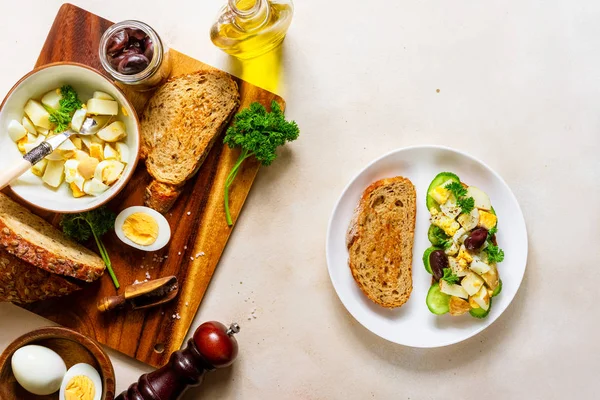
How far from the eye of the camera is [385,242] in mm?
2664

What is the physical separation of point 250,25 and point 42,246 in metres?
1.25

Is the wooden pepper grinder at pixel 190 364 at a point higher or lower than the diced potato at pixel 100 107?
lower

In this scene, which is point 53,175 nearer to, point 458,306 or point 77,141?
point 77,141

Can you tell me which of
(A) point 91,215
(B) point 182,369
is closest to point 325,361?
(B) point 182,369

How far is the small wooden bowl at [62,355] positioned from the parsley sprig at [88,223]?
16.6 inches

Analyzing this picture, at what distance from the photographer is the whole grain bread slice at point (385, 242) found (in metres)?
2.62

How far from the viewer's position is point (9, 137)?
8.12 ft

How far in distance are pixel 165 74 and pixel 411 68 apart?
113 cm

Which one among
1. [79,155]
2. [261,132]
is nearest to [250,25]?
[261,132]

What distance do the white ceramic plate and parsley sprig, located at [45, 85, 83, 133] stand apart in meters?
1.22

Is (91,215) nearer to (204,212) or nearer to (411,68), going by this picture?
(204,212)

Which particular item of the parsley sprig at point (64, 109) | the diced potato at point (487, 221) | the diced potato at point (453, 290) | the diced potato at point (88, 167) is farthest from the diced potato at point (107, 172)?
the diced potato at point (487, 221)

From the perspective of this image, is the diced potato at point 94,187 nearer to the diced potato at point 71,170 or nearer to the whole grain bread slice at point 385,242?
the diced potato at point 71,170

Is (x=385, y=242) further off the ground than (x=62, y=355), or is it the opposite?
(x=385, y=242)
